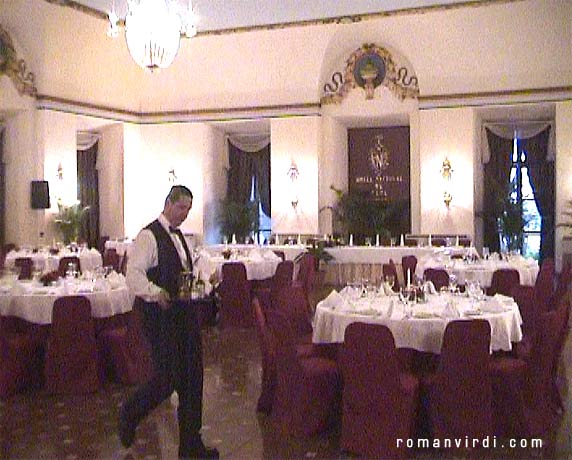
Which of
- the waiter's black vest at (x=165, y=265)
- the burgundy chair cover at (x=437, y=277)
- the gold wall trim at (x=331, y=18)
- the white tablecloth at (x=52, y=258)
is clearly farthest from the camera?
the gold wall trim at (x=331, y=18)

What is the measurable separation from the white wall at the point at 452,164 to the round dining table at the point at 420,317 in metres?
9.39

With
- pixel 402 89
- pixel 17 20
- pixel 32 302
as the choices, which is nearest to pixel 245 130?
pixel 402 89

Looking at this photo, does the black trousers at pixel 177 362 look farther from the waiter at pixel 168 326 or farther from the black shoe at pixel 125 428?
the black shoe at pixel 125 428

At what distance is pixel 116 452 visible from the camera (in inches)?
190

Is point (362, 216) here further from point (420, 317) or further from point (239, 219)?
point (420, 317)

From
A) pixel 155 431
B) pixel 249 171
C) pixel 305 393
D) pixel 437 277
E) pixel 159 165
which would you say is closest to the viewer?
pixel 305 393

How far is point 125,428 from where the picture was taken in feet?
15.2

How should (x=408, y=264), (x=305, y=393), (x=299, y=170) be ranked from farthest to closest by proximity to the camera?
(x=299, y=170) → (x=408, y=264) → (x=305, y=393)

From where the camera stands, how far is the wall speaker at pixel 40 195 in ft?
46.2

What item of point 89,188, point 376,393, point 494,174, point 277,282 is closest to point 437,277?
point 277,282

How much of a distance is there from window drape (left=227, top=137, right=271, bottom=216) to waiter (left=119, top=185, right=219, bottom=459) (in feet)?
42.2

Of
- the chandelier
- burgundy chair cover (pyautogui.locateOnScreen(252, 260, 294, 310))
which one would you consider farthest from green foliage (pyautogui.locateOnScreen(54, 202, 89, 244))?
burgundy chair cover (pyautogui.locateOnScreen(252, 260, 294, 310))

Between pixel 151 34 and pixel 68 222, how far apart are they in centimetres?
586

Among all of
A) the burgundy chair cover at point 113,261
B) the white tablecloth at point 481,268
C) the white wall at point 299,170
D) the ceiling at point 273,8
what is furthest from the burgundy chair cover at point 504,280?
the white wall at point 299,170
